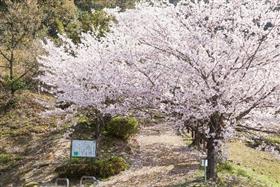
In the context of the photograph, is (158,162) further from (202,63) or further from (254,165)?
(202,63)

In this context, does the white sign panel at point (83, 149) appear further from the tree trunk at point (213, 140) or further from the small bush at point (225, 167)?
the small bush at point (225, 167)

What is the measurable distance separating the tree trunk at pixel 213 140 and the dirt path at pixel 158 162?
2.87ft

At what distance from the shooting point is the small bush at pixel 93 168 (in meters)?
14.5

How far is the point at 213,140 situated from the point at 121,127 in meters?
6.72

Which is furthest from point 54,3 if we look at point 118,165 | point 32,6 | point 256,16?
point 256,16

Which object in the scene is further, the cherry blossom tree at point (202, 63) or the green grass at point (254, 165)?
the green grass at point (254, 165)

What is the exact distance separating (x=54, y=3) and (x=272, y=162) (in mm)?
17405

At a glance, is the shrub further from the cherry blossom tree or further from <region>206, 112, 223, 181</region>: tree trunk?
<region>206, 112, 223, 181</region>: tree trunk

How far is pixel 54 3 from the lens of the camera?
30.2 metres

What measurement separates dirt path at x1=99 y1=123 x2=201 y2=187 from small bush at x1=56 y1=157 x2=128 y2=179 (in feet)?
0.89

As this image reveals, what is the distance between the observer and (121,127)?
60.1 ft

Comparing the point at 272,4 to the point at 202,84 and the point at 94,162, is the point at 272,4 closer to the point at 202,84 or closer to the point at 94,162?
the point at 202,84

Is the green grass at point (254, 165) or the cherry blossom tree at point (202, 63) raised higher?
the cherry blossom tree at point (202, 63)

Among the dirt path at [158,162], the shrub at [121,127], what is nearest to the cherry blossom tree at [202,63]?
the dirt path at [158,162]
